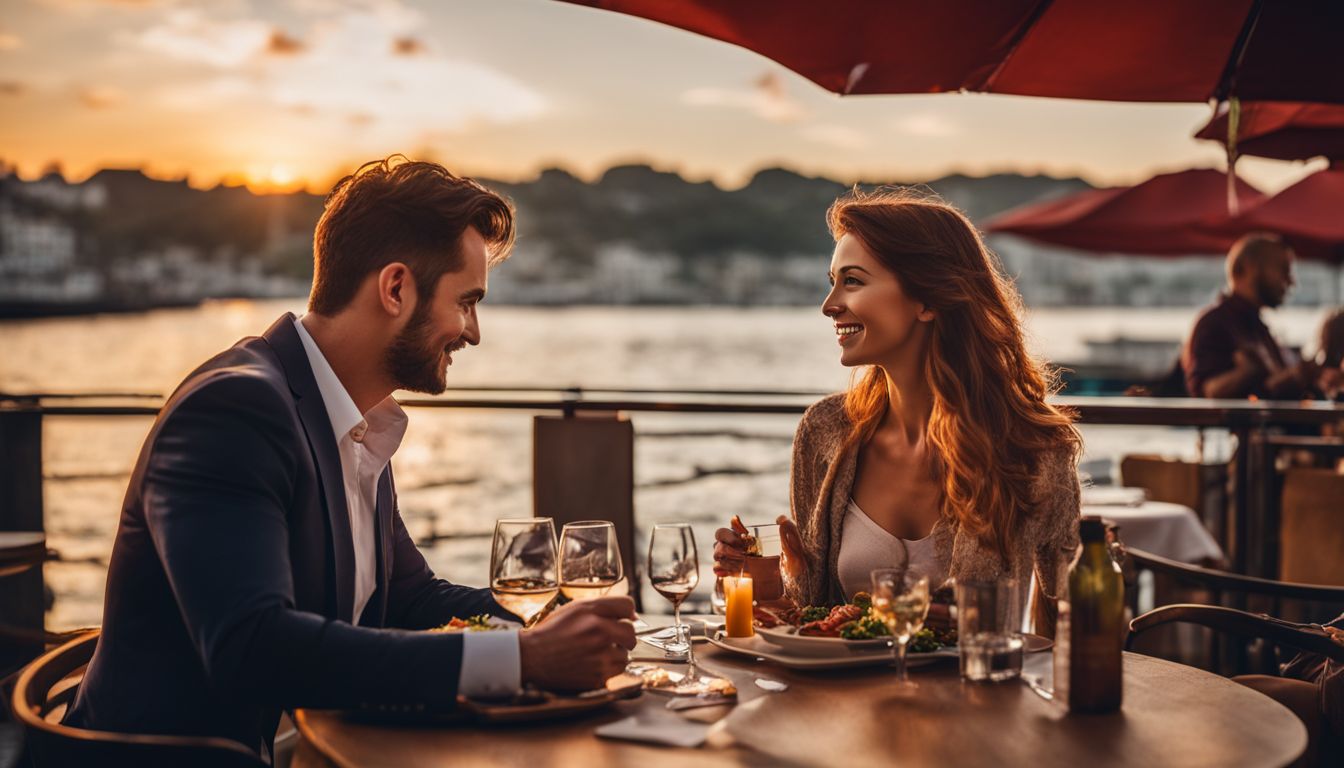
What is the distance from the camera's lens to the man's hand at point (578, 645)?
1642mm

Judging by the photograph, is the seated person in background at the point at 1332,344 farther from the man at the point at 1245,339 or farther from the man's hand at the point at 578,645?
the man's hand at the point at 578,645

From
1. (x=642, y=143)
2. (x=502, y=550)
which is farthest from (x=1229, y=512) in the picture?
(x=642, y=143)

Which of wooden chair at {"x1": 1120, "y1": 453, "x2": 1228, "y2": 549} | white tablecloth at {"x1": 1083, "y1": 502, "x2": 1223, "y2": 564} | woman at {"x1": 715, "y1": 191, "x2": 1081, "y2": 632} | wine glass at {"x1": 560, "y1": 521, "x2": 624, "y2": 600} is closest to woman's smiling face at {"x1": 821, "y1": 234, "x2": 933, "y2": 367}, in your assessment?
woman at {"x1": 715, "y1": 191, "x2": 1081, "y2": 632}

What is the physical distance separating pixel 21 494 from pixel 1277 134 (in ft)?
16.1

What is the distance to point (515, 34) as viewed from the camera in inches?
1446

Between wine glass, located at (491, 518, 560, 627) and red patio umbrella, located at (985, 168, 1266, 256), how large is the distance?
24.4 feet

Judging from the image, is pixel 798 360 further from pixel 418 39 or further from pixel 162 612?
pixel 162 612

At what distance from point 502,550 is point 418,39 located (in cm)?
4406

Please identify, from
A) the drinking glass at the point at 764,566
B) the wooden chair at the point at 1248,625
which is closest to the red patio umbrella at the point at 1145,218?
the wooden chair at the point at 1248,625

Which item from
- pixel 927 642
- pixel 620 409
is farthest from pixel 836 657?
pixel 620 409

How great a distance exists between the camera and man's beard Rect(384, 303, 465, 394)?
6.70ft

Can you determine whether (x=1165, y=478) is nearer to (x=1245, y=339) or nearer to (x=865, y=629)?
(x=1245, y=339)

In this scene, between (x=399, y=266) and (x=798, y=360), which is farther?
(x=798, y=360)

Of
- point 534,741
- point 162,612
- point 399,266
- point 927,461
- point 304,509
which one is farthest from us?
point 927,461
